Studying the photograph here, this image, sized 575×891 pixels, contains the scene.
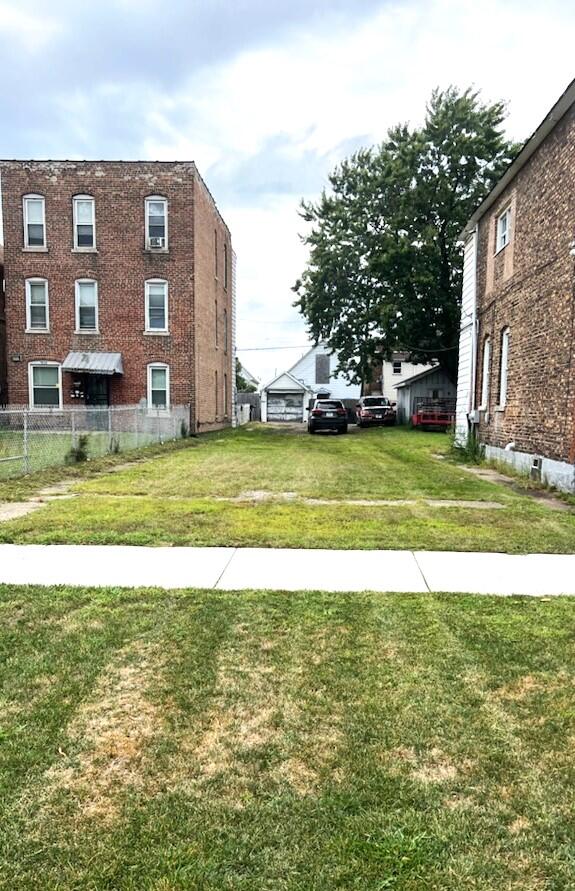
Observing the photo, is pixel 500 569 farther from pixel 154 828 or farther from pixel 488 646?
pixel 154 828

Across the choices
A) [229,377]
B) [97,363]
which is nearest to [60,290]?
[97,363]

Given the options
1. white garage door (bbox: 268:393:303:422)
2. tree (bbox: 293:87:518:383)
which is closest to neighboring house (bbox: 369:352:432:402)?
white garage door (bbox: 268:393:303:422)

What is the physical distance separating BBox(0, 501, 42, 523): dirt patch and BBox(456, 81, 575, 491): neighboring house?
8.00 meters

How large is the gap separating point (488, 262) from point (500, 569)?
11.3 metres

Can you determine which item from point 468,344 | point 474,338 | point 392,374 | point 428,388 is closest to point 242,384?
point 392,374

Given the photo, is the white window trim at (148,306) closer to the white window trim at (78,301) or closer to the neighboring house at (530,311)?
the white window trim at (78,301)

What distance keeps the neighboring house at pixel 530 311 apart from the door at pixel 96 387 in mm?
13938

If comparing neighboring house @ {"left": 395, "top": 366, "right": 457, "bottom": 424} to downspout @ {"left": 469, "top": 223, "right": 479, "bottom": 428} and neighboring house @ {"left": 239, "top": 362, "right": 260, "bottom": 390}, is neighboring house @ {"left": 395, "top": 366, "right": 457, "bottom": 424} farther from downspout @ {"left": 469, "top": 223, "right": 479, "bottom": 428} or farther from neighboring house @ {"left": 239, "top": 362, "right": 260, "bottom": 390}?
neighboring house @ {"left": 239, "top": 362, "right": 260, "bottom": 390}

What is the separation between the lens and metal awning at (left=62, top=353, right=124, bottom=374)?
22438 millimetres

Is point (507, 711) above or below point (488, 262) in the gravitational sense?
below

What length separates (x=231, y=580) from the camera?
5.09 m

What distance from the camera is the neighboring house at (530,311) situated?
31.5ft

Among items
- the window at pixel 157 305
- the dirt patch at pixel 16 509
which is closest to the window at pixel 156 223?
the window at pixel 157 305

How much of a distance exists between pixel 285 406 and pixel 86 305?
25171 mm
